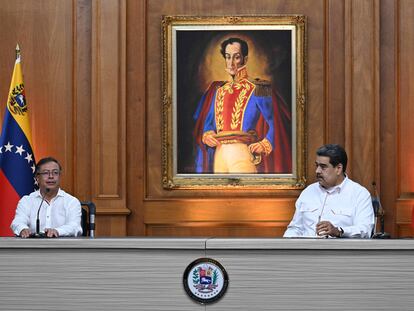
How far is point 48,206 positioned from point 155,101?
5.14 feet

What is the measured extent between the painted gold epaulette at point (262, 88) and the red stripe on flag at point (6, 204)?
6.42ft

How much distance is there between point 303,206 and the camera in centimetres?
595

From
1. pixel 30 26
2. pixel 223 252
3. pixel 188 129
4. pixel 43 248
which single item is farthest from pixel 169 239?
pixel 30 26

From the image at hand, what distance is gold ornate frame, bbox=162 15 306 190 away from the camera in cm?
741

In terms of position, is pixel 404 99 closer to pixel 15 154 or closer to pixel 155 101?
pixel 155 101

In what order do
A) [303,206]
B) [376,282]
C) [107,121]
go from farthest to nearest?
[107,121], [303,206], [376,282]

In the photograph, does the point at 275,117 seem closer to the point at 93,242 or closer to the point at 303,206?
the point at 303,206

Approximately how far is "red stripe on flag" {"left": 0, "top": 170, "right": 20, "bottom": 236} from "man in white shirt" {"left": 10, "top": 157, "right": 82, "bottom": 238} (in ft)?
2.41

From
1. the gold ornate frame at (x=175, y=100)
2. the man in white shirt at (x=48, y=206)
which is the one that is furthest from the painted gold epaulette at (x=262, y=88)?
the man in white shirt at (x=48, y=206)

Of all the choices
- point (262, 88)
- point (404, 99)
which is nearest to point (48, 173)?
point (262, 88)

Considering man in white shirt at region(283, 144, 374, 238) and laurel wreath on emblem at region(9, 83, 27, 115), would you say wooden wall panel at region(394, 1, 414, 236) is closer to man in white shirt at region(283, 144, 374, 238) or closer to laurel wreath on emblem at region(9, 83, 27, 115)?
man in white shirt at region(283, 144, 374, 238)

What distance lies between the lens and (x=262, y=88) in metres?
7.48

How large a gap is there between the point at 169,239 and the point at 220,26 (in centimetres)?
297

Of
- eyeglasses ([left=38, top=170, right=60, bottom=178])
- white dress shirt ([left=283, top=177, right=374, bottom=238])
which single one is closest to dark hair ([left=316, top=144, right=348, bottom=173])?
white dress shirt ([left=283, top=177, right=374, bottom=238])
